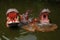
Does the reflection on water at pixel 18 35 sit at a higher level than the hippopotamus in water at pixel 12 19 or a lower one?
lower

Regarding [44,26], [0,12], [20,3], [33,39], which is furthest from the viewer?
[20,3]

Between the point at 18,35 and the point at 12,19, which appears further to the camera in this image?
the point at 12,19

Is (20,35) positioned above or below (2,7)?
below

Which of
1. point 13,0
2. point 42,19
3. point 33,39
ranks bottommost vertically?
point 33,39

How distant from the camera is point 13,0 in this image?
12.9 meters

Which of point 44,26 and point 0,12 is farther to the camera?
point 0,12

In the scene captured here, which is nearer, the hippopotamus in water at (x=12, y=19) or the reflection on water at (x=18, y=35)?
the reflection on water at (x=18, y=35)

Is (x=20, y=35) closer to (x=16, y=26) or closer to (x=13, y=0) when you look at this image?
(x=16, y=26)

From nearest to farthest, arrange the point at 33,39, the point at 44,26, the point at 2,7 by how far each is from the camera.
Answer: the point at 33,39 → the point at 44,26 → the point at 2,7

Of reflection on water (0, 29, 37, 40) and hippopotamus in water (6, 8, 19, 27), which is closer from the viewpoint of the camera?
reflection on water (0, 29, 37, 40)

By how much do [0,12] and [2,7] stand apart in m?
1.13

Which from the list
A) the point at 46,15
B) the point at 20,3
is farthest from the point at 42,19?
the point at 20,3

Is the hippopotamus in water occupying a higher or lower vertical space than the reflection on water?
higher

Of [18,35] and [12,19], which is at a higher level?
[12,19]
